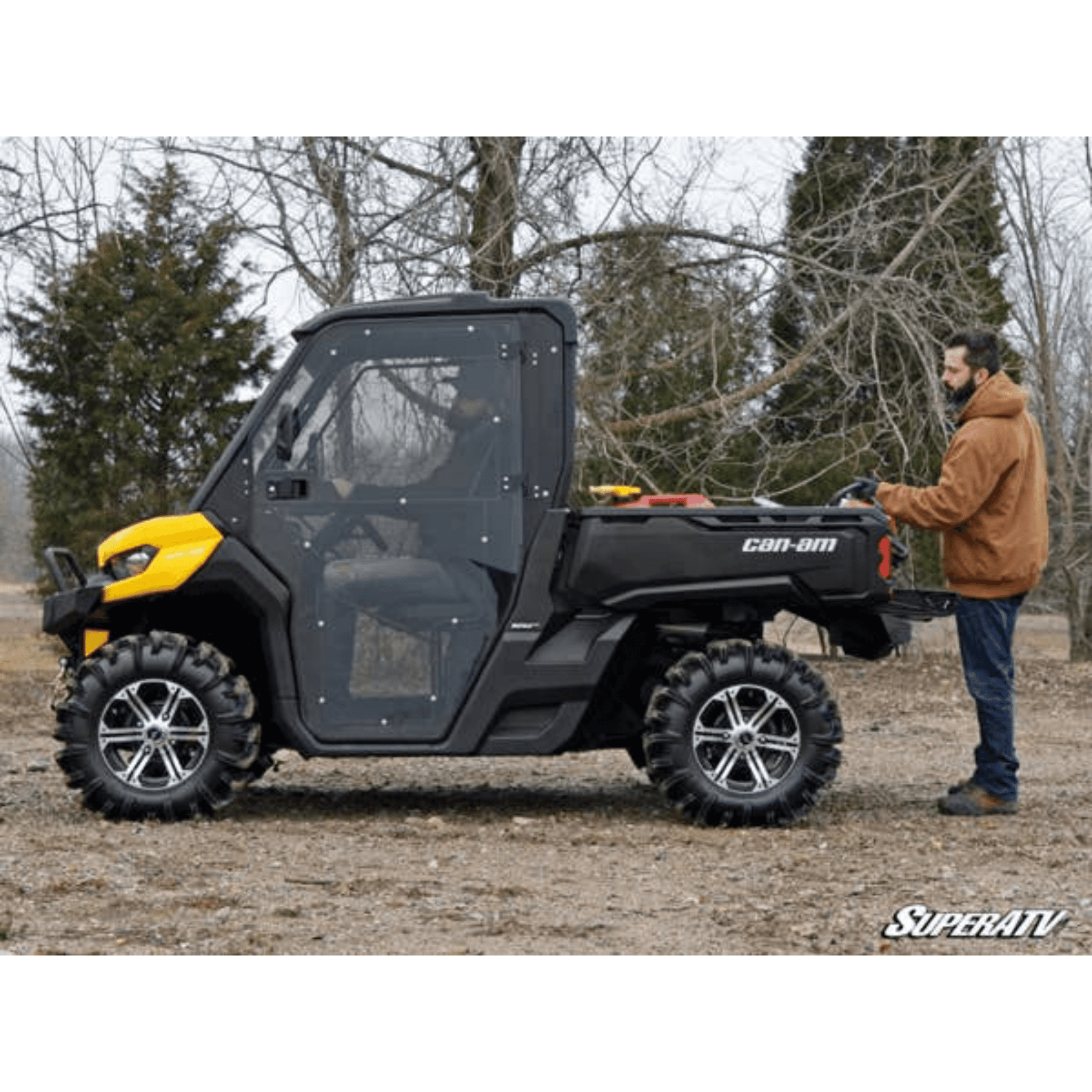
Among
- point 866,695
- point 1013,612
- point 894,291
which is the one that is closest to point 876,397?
point 894,291

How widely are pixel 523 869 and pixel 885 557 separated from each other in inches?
85.3

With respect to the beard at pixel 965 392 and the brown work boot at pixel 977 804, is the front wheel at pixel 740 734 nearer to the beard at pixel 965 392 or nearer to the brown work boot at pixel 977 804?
the brown work boot at pixel 977 804

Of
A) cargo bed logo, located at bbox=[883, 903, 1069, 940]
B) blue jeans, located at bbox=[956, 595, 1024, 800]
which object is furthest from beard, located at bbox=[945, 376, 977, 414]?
cargo bed logo, located at bbox=[883, 903, 1069, 940]

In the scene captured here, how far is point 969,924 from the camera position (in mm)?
5758

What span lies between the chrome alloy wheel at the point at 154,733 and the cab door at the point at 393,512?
0.49m

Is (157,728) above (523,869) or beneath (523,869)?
above

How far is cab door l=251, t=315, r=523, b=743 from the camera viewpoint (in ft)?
24.9

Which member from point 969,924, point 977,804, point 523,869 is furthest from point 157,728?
point 977,804

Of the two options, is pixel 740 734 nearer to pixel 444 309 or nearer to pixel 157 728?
pixel 444 309

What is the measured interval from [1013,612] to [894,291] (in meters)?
9.32

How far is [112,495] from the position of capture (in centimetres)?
1828

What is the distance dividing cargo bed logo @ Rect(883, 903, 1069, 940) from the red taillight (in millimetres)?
2078

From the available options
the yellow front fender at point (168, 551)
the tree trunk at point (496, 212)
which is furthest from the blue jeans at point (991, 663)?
the tree trunk at point (496, 212)

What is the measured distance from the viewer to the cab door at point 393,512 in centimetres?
758
